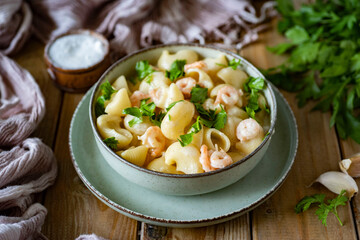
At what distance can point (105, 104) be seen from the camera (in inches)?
52.0

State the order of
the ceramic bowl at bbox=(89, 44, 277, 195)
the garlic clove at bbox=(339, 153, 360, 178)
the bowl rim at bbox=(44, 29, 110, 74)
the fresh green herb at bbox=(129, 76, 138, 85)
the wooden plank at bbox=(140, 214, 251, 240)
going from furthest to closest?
the bowl rim at bbox=(44, 29, 110, 74), the fresh green herb at bbox=(129, 76, 138, 85), the garlic clove at bbox=(339, 153, 360, 178), the wooden plank at bbox=(140, 214, 251, 240), the ceramic bowl at bbox=(89, 44, 277, 195)

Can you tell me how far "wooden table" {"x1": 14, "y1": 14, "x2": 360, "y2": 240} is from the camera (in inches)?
48.3

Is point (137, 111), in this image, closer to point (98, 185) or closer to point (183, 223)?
point (98, 185)

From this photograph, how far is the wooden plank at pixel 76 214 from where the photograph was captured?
124cm

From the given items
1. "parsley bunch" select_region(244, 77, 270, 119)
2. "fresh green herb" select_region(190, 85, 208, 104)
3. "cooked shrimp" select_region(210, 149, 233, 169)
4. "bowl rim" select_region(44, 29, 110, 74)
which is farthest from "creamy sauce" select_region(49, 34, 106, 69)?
"cooked shrimp" select_region(210, 149, 233, 169)

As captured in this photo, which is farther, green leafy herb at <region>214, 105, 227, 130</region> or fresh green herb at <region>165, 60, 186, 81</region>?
fresh green herb at <region>165, 60, 186, 81</region>

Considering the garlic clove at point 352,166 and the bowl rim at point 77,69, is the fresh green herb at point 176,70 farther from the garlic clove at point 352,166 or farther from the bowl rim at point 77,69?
the garlic clove at point 352,166

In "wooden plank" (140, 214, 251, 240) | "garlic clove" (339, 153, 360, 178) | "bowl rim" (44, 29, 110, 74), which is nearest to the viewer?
"wooden plank" (140, 214, 251, 240)

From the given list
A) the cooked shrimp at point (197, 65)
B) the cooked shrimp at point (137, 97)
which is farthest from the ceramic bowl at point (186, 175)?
the cooked shrimp at point (197, 65)

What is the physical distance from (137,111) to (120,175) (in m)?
0.20

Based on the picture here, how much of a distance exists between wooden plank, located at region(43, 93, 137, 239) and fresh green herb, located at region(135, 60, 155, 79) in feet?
1.22

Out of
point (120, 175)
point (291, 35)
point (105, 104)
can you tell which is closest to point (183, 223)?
point (120, 175)

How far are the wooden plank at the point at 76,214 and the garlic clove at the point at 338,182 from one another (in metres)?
0.59

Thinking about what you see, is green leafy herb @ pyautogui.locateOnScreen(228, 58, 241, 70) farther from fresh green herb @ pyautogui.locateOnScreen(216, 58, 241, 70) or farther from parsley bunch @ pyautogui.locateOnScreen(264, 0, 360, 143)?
parsley bunch @ pyautogui.locateOnScreen(264, 0, 360, 143)
